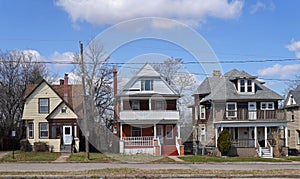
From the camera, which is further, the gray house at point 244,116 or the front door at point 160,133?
the gray house at point 244,116

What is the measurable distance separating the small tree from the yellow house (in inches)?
521

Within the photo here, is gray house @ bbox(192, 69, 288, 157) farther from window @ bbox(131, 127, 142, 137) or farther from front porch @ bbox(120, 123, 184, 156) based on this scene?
window @ bbox(131, 127, 142, 137)

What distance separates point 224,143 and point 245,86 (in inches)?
319

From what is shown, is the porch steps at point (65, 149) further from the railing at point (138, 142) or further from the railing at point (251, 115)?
the railing at point (251, 115)

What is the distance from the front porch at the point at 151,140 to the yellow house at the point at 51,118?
4.84m

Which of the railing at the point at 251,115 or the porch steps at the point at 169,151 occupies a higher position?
the railing at the point at 251,115

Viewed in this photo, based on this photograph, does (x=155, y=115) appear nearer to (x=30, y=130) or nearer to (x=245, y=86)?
(x=245, y=86)

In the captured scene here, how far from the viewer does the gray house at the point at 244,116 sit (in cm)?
4053

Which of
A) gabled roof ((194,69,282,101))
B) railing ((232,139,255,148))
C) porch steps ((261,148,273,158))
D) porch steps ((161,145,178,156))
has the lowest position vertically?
porch steps ((261,148,273,158))

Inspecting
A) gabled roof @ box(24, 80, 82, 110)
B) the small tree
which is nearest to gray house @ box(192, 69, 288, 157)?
the small tree

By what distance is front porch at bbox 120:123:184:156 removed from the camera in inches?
1483

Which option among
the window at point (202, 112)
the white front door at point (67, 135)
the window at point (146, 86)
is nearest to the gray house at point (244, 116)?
the window at point (202, 112)

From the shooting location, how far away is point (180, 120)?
3784 centimetres

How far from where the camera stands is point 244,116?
41.4m
